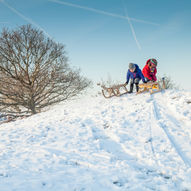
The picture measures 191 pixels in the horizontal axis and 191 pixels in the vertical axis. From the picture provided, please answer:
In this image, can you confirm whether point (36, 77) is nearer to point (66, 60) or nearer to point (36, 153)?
point (66, 60)

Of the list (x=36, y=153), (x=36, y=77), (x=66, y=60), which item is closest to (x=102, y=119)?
(x=36, y=153)

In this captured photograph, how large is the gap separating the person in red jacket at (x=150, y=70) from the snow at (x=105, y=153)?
3553 mm

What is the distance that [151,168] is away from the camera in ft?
9.01

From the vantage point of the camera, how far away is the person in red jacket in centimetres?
886

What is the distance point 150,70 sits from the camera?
9.16 meters

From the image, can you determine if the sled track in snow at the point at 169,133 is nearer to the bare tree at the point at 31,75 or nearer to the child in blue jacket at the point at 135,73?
the child in blue jacket at the point at 135,73

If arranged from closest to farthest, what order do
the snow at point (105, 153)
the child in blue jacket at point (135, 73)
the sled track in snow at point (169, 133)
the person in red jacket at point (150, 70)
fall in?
1. the snow at point (105, 153)
2. the sled track in snow at point (169, 133)
3. the person in red jacket at point (150, 70)
4. the child in blue jacket at point (135, 73)

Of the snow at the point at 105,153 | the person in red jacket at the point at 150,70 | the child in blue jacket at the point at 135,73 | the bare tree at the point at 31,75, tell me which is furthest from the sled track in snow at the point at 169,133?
the bare tree at the point at 31,75

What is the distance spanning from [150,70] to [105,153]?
730 cm

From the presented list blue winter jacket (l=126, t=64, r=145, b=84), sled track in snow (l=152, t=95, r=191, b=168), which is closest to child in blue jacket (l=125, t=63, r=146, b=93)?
blue winter jacket (l=126, t=64, r=145, b=84)

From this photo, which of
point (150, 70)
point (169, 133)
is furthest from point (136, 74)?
point (169, 133)

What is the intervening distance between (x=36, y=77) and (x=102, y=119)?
813cm

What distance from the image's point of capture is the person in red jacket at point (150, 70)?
886 cm

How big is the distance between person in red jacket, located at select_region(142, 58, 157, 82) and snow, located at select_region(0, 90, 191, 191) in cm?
355
